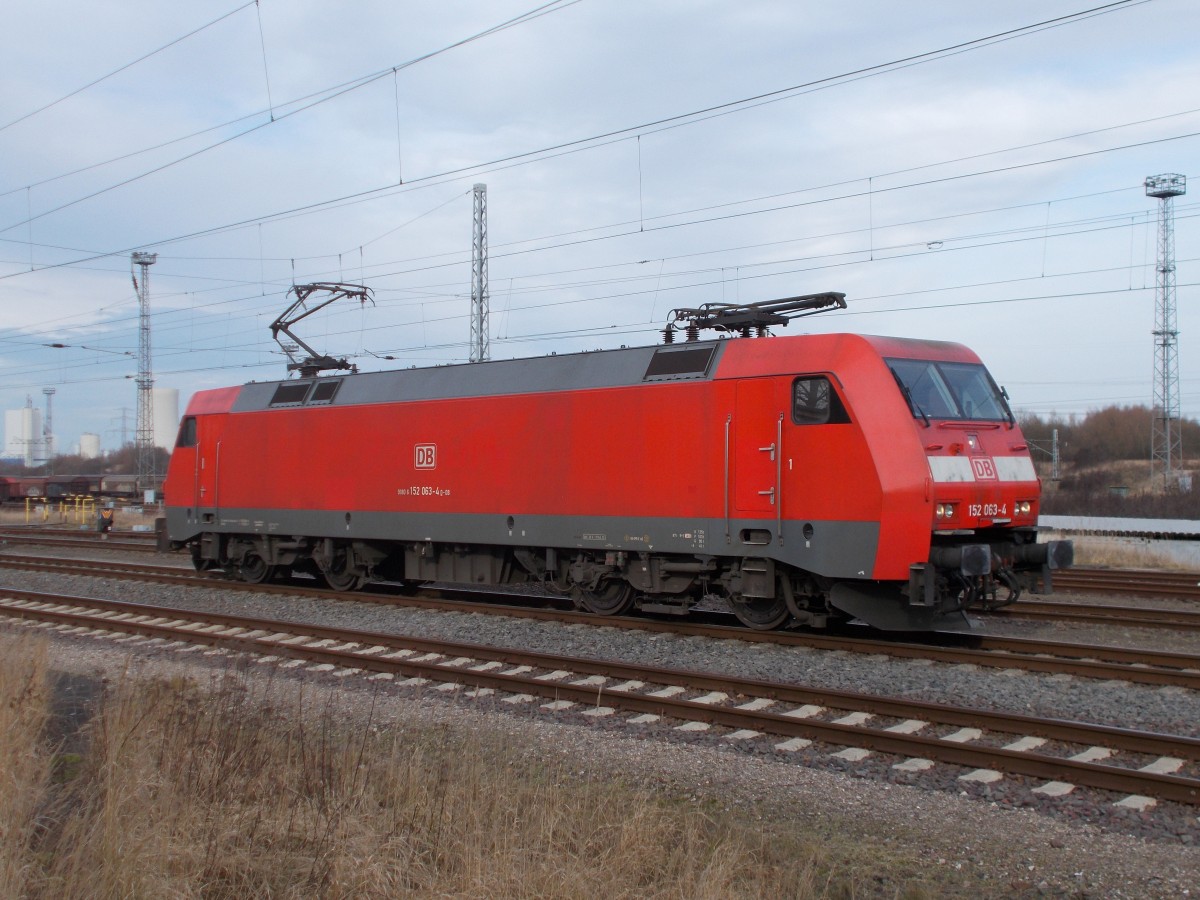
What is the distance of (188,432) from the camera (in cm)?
1966

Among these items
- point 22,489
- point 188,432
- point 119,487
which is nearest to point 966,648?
point 188,432

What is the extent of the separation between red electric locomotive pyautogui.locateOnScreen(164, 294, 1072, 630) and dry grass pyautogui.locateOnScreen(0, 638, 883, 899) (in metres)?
5.02

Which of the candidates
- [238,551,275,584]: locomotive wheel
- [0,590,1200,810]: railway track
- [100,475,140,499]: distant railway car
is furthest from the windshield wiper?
[100,475,140,499]: distant railway car

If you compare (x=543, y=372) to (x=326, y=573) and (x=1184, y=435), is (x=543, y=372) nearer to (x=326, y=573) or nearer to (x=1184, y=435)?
(x=326, y=573)

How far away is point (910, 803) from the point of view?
6508 millimetres

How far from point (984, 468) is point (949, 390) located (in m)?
0.99

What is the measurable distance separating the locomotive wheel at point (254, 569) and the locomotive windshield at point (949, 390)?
12.1m

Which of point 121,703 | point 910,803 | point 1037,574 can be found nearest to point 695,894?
point 910,803

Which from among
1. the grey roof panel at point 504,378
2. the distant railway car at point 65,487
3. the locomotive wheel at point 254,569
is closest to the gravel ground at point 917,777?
the grey roof panel at point 504,378

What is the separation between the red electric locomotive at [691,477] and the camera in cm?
1082

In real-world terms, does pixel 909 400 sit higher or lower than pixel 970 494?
higher

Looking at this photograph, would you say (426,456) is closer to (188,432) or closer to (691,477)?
(691,477)

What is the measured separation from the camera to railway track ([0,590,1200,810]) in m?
6.92

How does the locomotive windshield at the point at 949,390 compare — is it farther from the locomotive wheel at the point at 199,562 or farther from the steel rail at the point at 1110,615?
the locomotive wheel at the point at 199,562
